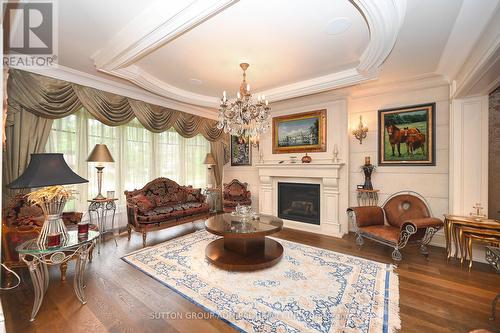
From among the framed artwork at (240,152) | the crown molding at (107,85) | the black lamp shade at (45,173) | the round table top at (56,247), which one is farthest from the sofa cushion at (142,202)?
the framed artwork at (240,152)

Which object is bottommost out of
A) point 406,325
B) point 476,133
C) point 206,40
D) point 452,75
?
point 406,325

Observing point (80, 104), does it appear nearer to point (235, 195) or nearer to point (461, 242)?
point (235, 195)

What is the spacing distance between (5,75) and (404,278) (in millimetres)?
5595

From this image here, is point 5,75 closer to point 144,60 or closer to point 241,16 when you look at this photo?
point 144,60

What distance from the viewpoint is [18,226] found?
8.92ft

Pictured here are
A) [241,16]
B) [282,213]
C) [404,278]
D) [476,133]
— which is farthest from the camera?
[282,213]

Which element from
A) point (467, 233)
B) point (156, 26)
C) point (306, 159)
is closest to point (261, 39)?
point (156, 26)

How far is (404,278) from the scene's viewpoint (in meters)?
2.73

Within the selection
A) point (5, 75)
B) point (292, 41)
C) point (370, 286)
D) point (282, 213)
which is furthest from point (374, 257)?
point (5, 75)

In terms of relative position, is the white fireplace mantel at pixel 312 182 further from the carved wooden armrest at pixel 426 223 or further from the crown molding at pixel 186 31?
the crown molding at pixel 186 31

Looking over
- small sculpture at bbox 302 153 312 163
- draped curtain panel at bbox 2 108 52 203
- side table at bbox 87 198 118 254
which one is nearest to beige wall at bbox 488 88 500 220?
small sculpture at bbox 302 153 312 163

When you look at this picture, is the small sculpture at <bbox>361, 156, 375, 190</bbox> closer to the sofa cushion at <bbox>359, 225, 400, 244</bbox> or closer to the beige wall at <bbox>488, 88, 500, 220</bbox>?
the sofa cushion at <bbox>359, 225, 400, 244</bbox>

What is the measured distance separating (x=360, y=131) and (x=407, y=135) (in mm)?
790

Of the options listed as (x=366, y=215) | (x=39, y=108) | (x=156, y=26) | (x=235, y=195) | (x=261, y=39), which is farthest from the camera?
(x=235, y=195)
